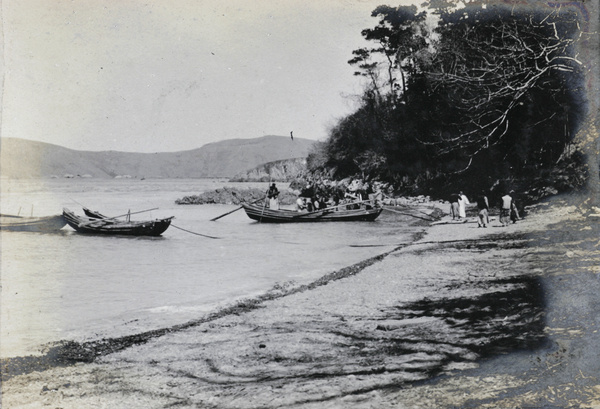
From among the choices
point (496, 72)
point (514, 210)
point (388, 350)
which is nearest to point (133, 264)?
point (388, 350)

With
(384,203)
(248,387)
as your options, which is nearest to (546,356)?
(248,387)

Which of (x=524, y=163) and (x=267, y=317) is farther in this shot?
(x=524, y=163)

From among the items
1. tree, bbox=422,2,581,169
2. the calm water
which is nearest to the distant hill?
the calm water

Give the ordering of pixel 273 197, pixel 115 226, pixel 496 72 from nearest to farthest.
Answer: pixel 496 72 → pixel 115 226 → pixel 273 197

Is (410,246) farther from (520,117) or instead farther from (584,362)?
(584,362)

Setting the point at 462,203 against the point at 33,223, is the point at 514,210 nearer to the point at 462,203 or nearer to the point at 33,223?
the point at 462,203

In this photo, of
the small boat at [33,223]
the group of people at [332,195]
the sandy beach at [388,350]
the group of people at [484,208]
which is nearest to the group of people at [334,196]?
the group of people at [332,195]

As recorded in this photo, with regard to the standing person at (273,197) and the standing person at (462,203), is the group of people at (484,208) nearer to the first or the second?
the standing person at (462,203)
